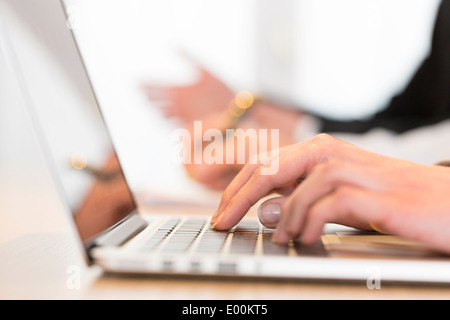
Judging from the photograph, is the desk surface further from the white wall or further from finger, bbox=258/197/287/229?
the white wall

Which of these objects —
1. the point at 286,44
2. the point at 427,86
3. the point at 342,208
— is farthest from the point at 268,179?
the point at 286,44

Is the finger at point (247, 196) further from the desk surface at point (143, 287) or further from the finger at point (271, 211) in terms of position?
the desk surface at point (143, 287)

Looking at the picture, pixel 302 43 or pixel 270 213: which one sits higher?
pixel 270 213

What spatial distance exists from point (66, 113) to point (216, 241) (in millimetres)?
205

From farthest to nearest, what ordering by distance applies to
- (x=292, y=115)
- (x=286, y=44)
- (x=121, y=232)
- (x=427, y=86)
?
(x=286, y=44), (x=427, y=86), (x=292, y=115), (x=121, y=232)

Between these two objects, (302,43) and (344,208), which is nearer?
(344,208)

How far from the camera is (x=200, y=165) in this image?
100cm

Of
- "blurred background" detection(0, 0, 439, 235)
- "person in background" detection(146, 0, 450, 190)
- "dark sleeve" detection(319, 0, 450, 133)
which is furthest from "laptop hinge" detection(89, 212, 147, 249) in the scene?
"blurred background" detection(0, 0, 439, 235)

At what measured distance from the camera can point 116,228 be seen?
51 centimetres

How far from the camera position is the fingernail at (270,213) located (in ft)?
1.74

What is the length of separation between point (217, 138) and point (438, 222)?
2.31ft

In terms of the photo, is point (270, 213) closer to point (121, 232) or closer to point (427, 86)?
point (121, 232)

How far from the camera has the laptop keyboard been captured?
41 centimetres
